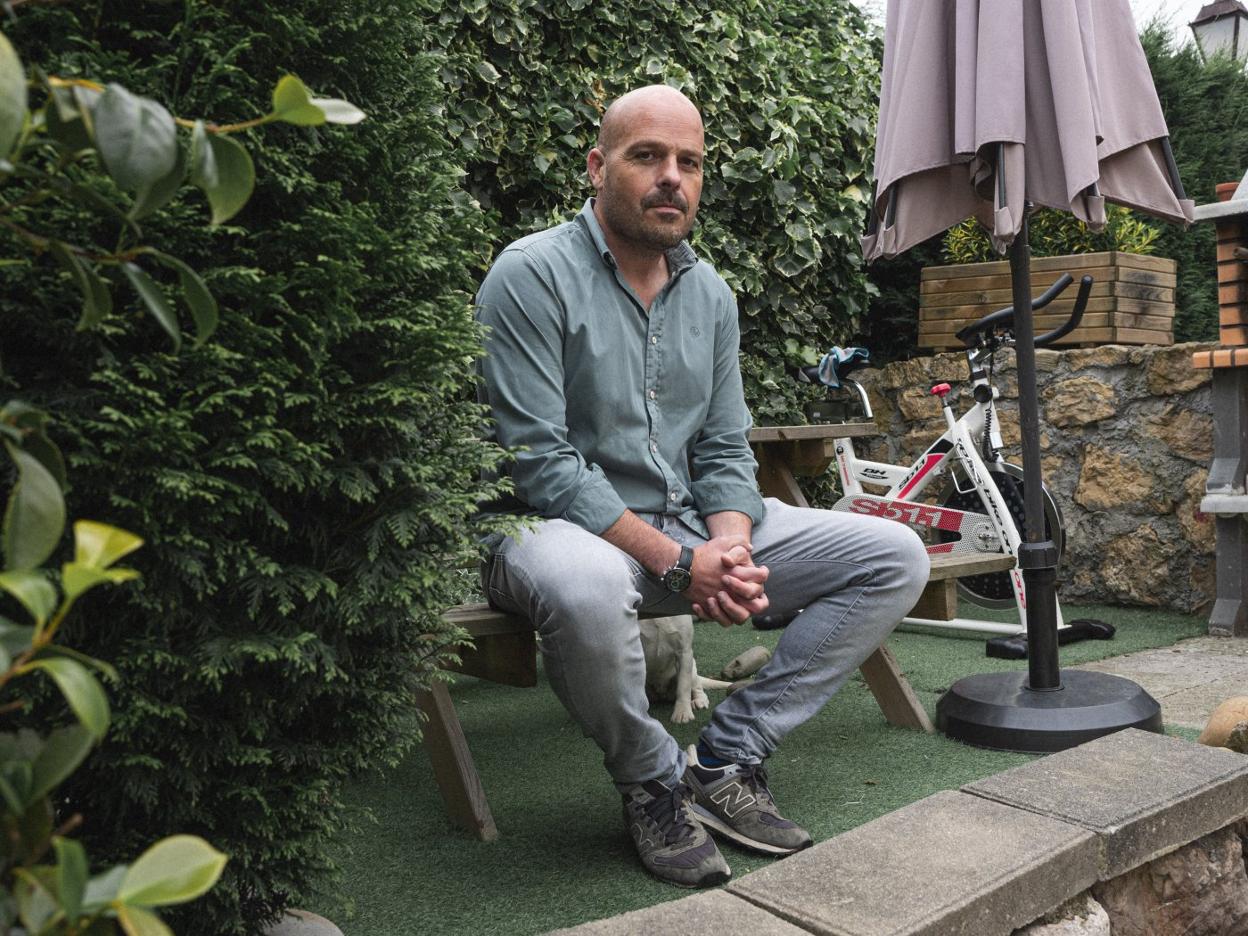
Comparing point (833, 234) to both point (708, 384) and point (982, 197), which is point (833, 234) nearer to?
point (982, 197)

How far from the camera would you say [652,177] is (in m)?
2.46

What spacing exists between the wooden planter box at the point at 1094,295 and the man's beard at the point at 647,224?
123 inches

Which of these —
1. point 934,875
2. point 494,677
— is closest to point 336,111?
point 934,875

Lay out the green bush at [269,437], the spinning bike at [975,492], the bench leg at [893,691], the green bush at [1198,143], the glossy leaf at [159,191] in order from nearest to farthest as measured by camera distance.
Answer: the glossy leaf at [159,191] → the green bush at [269,437] → the bench leg at [893,691] → the spinning bike at [975,492] → the green bush at [1198,143]

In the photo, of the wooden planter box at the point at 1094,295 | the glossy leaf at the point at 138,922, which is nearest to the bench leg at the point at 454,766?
the glossy leaf at the point at 138,922

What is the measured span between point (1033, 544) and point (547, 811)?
1.40 meters

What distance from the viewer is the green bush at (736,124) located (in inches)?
170

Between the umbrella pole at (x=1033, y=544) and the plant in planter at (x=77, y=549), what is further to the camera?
the umbrella pole at (x=1033, y=544)

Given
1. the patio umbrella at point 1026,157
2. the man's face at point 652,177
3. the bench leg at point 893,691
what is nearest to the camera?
the man's face at point 652,177

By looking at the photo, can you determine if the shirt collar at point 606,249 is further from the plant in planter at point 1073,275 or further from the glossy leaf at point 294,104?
the plant in planter at point 1073,275

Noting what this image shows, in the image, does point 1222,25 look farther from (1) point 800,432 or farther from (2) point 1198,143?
(1) point 800,432

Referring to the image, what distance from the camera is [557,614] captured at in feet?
6.56

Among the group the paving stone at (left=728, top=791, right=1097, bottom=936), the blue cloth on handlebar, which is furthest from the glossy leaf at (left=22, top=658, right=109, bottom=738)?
the blue cloth on handlebar

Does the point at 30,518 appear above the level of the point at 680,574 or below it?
above
